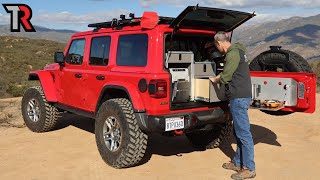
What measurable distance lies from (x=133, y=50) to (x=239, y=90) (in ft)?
4.89

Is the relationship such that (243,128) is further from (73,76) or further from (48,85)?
(48,85)

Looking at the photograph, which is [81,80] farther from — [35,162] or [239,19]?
[239,19]

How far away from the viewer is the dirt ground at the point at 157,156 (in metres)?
4.81

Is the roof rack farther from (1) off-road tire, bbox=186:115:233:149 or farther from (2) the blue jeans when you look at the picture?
(1) off-road tire, bbox=186:115:233:149

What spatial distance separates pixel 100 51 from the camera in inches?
Answer: 220

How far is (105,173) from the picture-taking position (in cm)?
478

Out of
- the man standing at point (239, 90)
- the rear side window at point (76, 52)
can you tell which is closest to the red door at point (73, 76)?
the rear side window at point (76, 52)

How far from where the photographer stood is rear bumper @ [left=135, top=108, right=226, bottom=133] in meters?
4.53

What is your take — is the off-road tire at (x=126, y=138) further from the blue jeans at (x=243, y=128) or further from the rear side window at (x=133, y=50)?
the blue jeans at (x=243, y=128)

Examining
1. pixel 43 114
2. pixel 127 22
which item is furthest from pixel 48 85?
pixel 127 22

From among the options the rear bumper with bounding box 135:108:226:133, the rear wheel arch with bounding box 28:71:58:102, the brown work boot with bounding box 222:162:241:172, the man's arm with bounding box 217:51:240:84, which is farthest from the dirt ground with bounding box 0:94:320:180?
the man's arm with bounding box 217:51:240:84

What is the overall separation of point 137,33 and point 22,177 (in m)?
2.36

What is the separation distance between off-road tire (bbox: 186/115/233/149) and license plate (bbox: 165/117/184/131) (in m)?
1.31

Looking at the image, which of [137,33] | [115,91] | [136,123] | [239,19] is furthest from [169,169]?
[239,19]
